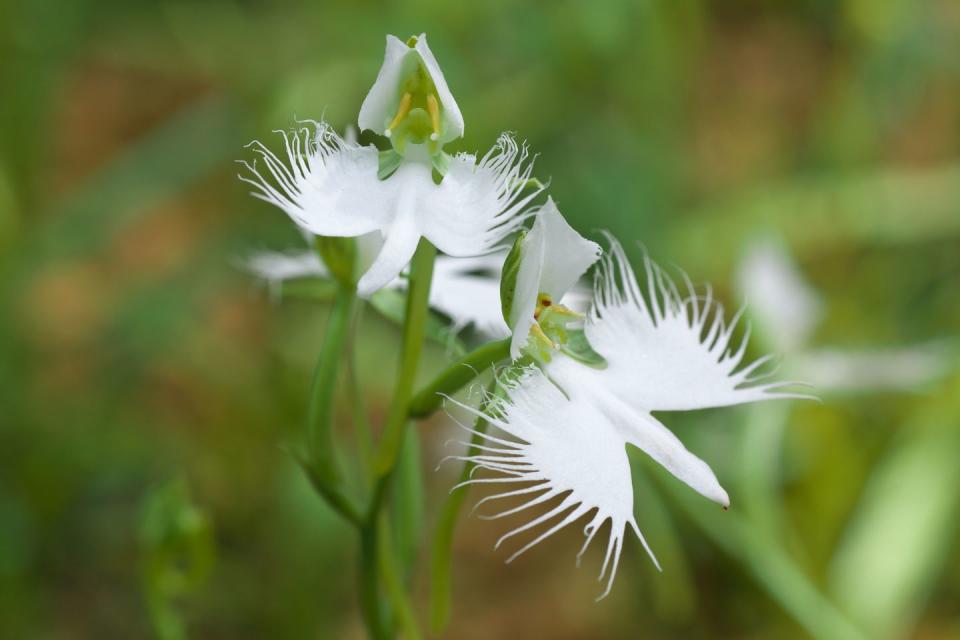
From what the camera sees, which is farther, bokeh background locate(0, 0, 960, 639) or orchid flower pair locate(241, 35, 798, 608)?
bokeh background locate(0, 0, 960, 639)

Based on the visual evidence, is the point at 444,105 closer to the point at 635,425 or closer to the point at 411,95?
the point at 411,95

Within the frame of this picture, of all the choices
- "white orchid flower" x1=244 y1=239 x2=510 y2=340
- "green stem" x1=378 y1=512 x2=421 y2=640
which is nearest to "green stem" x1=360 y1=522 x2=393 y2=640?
"green stem" x1=378 y1=512 x2=421 y2=640

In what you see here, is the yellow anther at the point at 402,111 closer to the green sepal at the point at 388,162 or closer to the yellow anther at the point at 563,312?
the green sepal at the point at 388,162

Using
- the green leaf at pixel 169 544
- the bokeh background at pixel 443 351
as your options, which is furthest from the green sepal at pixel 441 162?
the bokeh background at pixel 443 351

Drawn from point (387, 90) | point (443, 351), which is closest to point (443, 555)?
point (387, 90)

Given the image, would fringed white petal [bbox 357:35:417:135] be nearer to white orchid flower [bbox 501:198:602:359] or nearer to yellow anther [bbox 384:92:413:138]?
yellow anther [bbox 384:92:413:138]

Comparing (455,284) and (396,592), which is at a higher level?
(455,284)

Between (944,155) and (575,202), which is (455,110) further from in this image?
(944,155)
